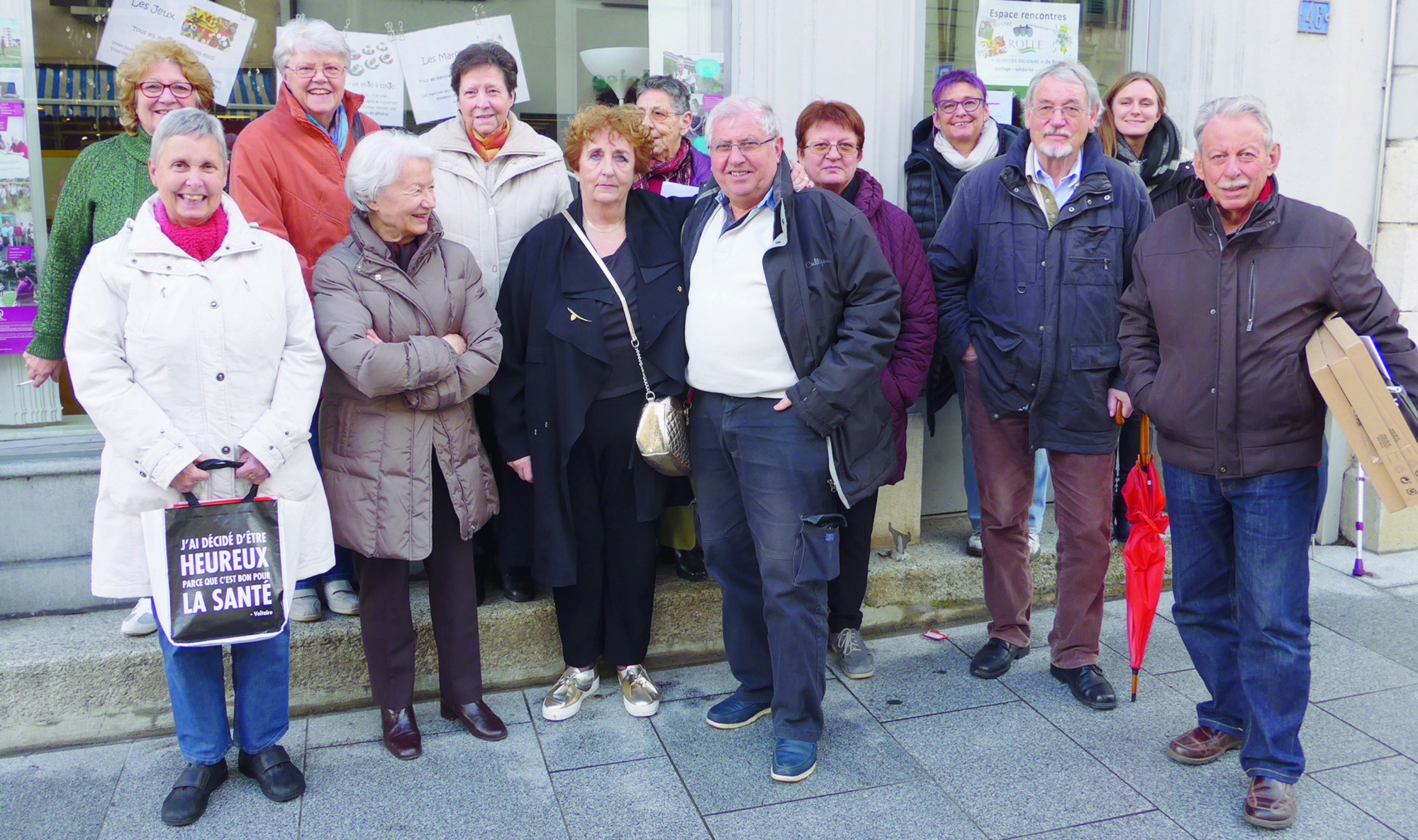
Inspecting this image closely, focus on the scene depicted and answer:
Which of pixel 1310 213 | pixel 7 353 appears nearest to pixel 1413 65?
pixel 1310 213

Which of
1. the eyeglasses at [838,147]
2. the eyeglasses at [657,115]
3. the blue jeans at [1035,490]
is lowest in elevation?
the blue jeans at [1035,490]

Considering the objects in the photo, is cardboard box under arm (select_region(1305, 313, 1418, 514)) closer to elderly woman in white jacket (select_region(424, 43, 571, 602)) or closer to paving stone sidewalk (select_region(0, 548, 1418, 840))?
paving stone sidewalk (select_region(0, 548, 1418, 840))

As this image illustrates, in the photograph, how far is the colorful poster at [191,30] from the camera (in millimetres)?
4441

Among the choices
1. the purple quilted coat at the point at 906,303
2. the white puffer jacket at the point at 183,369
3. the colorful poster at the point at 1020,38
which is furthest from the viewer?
the colorful poster at the point at 1020,38

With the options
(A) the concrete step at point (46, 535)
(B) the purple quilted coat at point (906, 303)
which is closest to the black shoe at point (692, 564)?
(B) the purple quilted coat at point (906, 303)

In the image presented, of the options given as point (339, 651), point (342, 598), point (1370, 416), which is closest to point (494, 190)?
point (342, 598)

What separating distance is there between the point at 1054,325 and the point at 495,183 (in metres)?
1.92

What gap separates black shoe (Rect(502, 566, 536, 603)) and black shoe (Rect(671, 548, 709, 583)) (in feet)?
1.91

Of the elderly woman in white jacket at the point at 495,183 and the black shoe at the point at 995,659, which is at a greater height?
the elderly woman in white jacket at the point at 495,183

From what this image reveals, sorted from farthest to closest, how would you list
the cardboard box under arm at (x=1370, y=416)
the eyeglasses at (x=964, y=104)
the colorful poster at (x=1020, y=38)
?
the colorful poster at (x=1020, y=38) < the eyeglasses at (x=964, y=104) < the cardboard box under arm at (x=1370, y=416)

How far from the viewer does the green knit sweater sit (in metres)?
3.63

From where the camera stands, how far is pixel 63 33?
439 cm

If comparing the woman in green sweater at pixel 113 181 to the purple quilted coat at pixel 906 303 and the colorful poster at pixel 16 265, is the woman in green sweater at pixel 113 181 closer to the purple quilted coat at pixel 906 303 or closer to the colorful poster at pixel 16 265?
the colorful poster at pixel 16 265

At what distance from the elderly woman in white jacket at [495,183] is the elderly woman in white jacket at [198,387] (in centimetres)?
72
